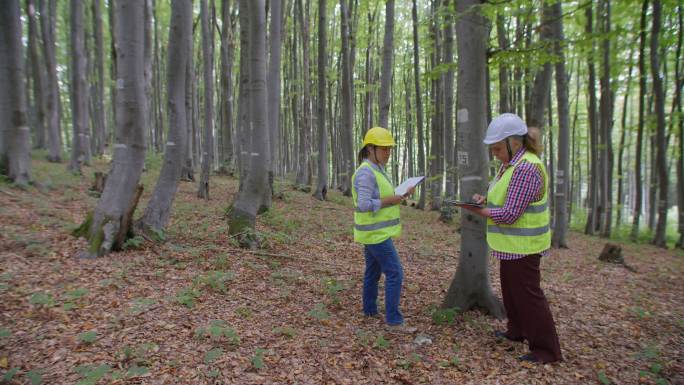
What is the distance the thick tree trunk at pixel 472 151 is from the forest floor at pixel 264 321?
281 millimetres

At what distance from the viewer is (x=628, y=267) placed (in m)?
8.34

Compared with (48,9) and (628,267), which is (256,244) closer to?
(628,267)

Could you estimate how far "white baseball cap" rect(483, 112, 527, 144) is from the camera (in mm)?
3428

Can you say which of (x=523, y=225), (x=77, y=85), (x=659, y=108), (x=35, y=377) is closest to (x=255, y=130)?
(x=35, y=377)

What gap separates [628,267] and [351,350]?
7834 millimetres

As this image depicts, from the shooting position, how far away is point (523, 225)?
331 centimetres

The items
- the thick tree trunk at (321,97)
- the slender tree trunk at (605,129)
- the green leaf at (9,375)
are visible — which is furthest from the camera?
the thick tree trunk at (321,97)

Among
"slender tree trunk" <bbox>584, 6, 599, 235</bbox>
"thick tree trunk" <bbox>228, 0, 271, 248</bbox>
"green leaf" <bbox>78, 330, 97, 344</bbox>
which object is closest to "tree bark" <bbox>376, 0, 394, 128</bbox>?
"thick tree trunk" <bbox>228, 0, 271, 248</bbox>

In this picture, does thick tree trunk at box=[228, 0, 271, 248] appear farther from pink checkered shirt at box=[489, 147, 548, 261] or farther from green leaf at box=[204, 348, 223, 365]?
pink checkered shirt at box=[489, 147, 548, 261]

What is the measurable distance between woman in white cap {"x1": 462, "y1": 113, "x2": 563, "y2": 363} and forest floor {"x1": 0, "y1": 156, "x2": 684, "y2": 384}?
32 cm

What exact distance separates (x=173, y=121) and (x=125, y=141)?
101 cm

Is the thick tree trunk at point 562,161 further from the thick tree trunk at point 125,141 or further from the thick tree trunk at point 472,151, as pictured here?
the thick tree trunk at point 125,141

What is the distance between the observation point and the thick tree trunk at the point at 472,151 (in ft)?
13.6

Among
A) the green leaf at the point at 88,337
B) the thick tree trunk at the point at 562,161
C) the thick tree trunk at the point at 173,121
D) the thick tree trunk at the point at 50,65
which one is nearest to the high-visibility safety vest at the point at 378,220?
the green leaf at the point at 88,337
